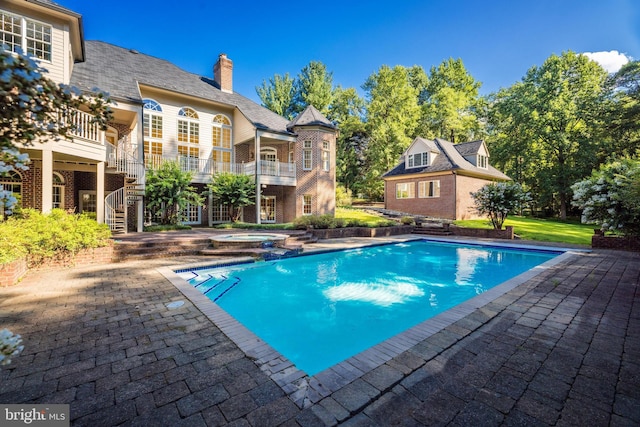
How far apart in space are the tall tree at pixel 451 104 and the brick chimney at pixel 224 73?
22.4 meters

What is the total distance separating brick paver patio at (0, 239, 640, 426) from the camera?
80.6 inches

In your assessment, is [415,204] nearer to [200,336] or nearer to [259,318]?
[259,318]

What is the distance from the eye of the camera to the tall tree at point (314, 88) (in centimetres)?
3291

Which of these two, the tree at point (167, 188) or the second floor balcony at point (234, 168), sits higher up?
the second floor balcony at point (234, 168)

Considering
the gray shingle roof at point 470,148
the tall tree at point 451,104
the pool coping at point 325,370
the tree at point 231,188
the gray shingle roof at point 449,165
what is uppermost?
the tall tree at point 451,104

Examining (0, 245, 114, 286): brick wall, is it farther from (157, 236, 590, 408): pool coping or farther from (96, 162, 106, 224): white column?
→ (96, 162, 106, 224): white column

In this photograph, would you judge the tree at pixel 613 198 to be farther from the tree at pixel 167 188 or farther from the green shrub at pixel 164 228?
the green shrub at pixel 164 228

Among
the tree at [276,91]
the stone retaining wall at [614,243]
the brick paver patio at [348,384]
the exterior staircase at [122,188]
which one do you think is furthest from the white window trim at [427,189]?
the exterior staircase at [122,188]

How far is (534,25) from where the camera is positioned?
11508 millimetres

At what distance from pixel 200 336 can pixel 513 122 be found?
34.5 meters

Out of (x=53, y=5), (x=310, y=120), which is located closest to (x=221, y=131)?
(x=310, y=120)

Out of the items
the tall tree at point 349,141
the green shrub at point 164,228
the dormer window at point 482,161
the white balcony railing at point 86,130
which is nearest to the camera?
the white balcony railing at point 86,130

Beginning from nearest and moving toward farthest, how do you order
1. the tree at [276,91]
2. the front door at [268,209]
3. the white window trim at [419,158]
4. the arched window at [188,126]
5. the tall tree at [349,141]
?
the arched window at [188,126], the front door at [268,209], the white window trim at [419,158], the tree at [276,91], the tall tree at [349,141]

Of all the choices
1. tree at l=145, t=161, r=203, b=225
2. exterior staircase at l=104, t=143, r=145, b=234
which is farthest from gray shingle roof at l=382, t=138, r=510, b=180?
exterior staircase at l=104, t=143, r=145, b=234
